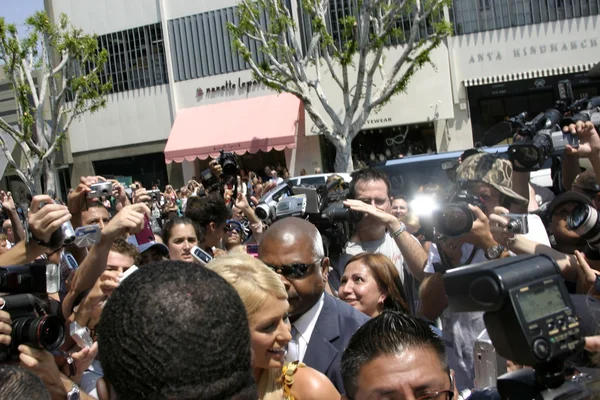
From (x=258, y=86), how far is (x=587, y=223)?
20.7 meters

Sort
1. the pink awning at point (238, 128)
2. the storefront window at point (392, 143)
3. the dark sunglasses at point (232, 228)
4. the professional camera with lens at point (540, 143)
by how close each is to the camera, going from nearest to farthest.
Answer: the professional camera with lens at point (540, 143) < the dark sunglasses at point (232, 228) < the storefront window at point (392, 143) < the pink awning at point (238, 128)

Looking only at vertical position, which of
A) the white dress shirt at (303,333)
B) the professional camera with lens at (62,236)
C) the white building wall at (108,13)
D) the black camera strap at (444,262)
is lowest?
the white dress shirt at (303,333)

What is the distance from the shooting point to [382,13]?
19703 mm

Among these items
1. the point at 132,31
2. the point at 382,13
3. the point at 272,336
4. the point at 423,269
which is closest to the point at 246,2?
the point at 382,13

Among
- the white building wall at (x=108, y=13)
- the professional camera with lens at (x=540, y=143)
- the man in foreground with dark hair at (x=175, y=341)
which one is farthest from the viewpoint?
the white building wall at (x=108, y=13)

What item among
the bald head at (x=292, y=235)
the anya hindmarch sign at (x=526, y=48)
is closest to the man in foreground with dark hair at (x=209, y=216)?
the bald head at (x=292, y=235)

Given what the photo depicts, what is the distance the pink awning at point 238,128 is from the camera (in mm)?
21453

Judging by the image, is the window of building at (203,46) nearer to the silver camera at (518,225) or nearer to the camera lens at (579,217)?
the silver camera at (518,225)

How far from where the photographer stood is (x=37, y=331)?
2184mm

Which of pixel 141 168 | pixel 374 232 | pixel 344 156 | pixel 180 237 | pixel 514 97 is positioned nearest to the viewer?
pixel 374 232

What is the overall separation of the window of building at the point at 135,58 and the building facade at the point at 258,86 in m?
0.04

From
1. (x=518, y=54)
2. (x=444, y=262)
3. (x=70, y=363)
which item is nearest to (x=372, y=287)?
(x=444, y=262)

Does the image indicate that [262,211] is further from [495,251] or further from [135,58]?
[135,58]

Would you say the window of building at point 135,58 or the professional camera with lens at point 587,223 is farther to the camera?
the window of building at point 135,58
